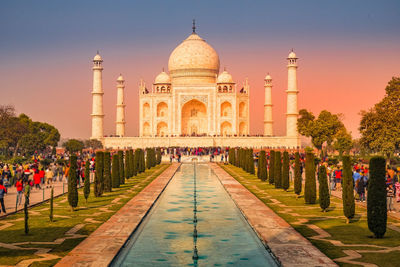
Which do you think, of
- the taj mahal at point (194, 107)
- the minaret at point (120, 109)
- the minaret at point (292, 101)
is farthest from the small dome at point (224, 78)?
the minaret at point (120, 109)

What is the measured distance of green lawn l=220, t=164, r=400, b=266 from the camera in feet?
23.6

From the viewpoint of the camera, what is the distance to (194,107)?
5188 cm

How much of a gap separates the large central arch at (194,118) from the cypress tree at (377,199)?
1680 inches

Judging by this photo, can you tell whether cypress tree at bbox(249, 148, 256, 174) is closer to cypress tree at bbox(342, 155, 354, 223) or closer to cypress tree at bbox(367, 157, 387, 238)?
cypress tree at bbox(342, 155, 354, 223)

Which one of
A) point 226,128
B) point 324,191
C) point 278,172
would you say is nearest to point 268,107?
point 226,128

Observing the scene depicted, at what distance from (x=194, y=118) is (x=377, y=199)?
43740mm

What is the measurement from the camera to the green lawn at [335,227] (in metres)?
7.18

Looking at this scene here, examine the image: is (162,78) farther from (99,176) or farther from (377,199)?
(377,199)

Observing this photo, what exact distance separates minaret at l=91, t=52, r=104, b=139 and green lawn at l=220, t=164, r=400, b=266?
33.7 metres

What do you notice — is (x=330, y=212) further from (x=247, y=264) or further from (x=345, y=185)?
(x=247, y=264)

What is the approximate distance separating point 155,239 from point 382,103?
20.9 m

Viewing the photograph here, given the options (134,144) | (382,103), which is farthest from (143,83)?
(382,103)

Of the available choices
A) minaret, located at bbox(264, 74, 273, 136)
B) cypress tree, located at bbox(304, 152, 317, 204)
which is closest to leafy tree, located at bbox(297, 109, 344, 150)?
minaret, located at bbox(264, 74, 273, 136)

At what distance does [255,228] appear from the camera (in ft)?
29.6
